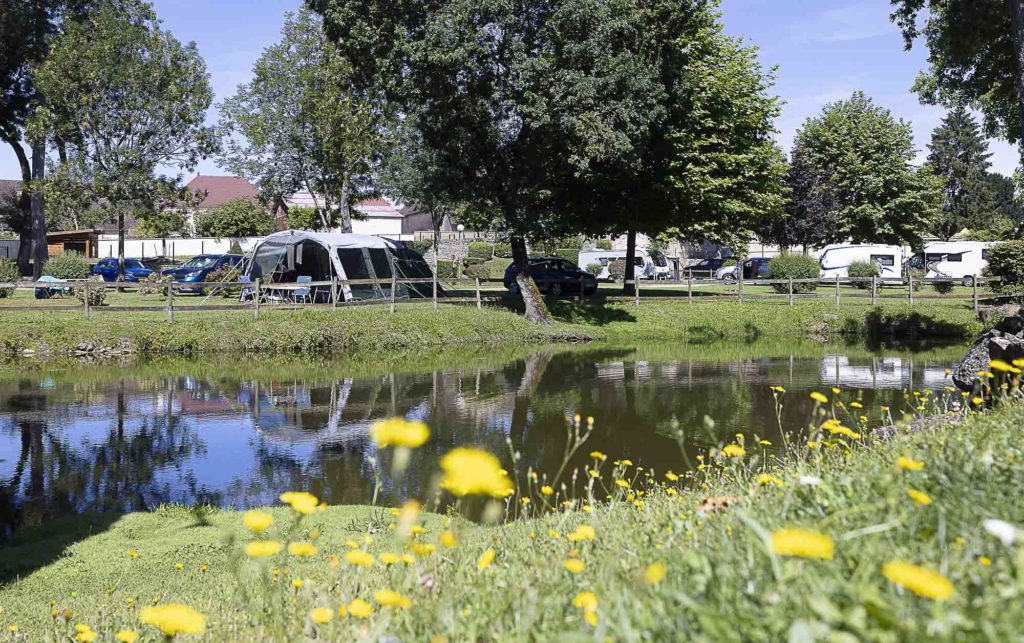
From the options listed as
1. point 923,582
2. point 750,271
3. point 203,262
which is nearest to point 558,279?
point 203,262

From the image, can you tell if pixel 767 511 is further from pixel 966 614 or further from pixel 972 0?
→ pixel 972 0

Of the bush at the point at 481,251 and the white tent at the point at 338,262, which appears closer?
the white tent at the point at 338,262

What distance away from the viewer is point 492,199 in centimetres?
Answer: 2611

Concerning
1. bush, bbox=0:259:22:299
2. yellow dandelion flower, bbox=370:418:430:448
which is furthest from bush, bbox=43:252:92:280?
yellow dandelion flower, bbox=370:418:430:448

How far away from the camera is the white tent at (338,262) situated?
2848 centimetres

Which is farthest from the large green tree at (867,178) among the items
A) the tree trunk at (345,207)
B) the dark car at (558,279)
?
the tree trunk at (345,207)

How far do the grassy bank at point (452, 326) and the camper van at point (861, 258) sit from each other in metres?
13.4

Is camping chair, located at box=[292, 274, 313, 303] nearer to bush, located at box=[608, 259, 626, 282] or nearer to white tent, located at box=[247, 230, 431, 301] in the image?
white tent, located at box=[247, 230, 431, 301]

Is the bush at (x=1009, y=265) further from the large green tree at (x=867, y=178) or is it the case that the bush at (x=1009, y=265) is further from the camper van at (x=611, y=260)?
the large green tree at (x=867, y=178)

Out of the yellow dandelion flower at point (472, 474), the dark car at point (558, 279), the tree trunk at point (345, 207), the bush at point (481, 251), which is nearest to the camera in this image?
the yellow dandelion flower at point (472, 474)

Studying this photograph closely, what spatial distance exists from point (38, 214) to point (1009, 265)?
3665cm

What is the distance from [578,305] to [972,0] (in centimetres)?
1478

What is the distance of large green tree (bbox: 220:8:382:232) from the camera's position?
36.1m

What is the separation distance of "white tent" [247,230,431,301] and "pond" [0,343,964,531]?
6.94m
